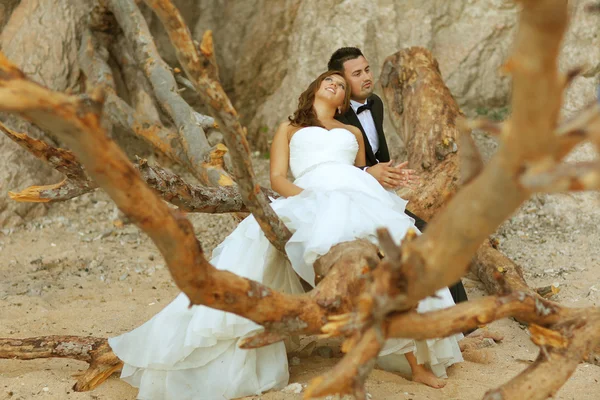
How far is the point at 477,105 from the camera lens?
6.96 meters

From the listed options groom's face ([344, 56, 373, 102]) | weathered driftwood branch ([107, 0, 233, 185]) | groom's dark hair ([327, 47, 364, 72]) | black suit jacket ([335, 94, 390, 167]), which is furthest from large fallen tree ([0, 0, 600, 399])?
groom's dark hair ([327, 47, 364, 72])

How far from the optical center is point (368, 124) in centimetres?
524

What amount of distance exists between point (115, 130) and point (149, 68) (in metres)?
1.18

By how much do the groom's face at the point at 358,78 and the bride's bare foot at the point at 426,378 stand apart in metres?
2.34

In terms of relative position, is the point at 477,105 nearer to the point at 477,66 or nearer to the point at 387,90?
the point at 477,66

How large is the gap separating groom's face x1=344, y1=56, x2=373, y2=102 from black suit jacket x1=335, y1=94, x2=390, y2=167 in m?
0.13

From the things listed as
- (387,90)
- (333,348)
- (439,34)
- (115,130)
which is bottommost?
(333,348)

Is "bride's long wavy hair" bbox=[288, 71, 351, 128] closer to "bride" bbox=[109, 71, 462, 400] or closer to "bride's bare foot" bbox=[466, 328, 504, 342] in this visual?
"bride" bbox=[109, 71, 462, 400]

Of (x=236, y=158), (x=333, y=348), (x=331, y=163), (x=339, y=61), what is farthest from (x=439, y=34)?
(x=236, y=158)

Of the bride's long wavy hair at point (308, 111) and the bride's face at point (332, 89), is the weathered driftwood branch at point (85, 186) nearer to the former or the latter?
the bride's long wavy hair at point (308, 111)

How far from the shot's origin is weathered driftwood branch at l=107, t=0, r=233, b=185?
5.19m

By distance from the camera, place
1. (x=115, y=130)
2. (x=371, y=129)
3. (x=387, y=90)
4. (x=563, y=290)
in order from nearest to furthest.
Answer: (x=563, y=290)
(x=371, y=129)
(x=387, y=90)
(x=115, y=130)

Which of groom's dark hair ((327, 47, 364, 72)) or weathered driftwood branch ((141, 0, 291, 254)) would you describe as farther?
groom's dark hair ((327, 47, 364, 72))

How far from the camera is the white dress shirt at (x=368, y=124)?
17.1 feet
